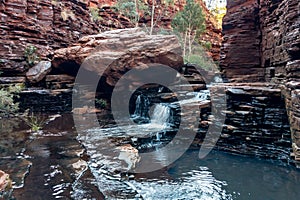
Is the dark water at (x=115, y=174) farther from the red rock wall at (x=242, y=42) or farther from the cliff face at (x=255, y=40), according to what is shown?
the red rock wall at (x=242, y=42)

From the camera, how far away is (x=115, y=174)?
13.8 feet

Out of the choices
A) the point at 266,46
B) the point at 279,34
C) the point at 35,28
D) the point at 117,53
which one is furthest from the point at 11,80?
the point at 266,46

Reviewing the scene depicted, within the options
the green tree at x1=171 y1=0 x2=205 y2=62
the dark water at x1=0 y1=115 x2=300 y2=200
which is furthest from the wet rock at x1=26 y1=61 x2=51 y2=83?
the green tree at x1=171 y1=0 x2=205 y2=62

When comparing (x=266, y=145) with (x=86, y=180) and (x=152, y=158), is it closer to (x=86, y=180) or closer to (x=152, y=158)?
(x=152, y=158)

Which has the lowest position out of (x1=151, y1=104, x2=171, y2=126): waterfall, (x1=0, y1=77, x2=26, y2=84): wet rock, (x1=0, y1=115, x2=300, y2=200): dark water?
(x1=0, y1=115, x2=300, y2=200): dark water

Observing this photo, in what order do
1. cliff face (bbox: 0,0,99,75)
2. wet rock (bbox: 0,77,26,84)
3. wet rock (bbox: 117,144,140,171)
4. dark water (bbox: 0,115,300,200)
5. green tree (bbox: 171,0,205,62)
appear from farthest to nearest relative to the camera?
green tree (bbox: 171,0,205,62) < cliff face (bbox: 0,0,99,75) < wet rock (bbox: 0,77,26,84) < wet rock (bbox: 117,144,140,171) < dark water (bbox: 0,115,300,200)

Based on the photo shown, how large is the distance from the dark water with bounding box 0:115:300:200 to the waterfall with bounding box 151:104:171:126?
217cm

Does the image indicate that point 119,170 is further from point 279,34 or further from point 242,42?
point 242,42

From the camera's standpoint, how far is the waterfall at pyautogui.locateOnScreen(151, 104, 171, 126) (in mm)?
8227

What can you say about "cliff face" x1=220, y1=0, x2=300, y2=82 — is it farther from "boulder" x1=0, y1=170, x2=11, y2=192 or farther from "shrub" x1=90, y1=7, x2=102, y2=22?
"shrub" x1=90, y1=7, x2=102, y2=22

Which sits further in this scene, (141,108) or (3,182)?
(141,108)

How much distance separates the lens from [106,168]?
4.36m

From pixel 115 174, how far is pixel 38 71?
7.85 meters

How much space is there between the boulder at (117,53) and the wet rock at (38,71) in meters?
0.48
